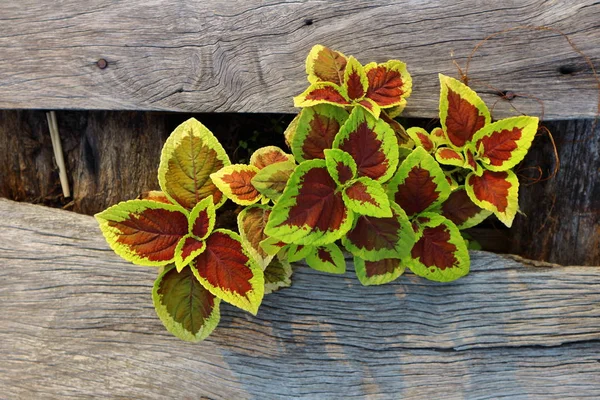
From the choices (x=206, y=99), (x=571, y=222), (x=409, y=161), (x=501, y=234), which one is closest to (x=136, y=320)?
(x=206, y=99)

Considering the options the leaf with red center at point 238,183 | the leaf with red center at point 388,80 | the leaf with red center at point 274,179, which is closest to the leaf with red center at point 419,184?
the leaf with red center at point 388,80

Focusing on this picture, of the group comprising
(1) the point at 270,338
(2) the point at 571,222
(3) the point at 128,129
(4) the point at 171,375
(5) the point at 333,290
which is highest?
(3) the point at 128,129

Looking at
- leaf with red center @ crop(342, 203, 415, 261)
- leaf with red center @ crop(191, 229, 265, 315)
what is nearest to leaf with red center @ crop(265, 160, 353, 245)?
leaf with red center @ crop(342, 203, 415, 261)

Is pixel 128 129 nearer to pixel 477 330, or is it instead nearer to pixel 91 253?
pixel 91 253

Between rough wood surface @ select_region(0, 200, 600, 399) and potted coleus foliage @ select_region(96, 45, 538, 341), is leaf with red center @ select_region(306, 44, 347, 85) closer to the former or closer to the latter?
potted coleus foliage @ select_region(96, 45, 538, 341)

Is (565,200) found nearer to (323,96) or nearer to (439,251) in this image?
(439,251)

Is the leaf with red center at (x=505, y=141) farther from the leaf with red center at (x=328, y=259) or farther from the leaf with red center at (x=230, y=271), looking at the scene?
the leaf with red center at (x=230, y=271)
